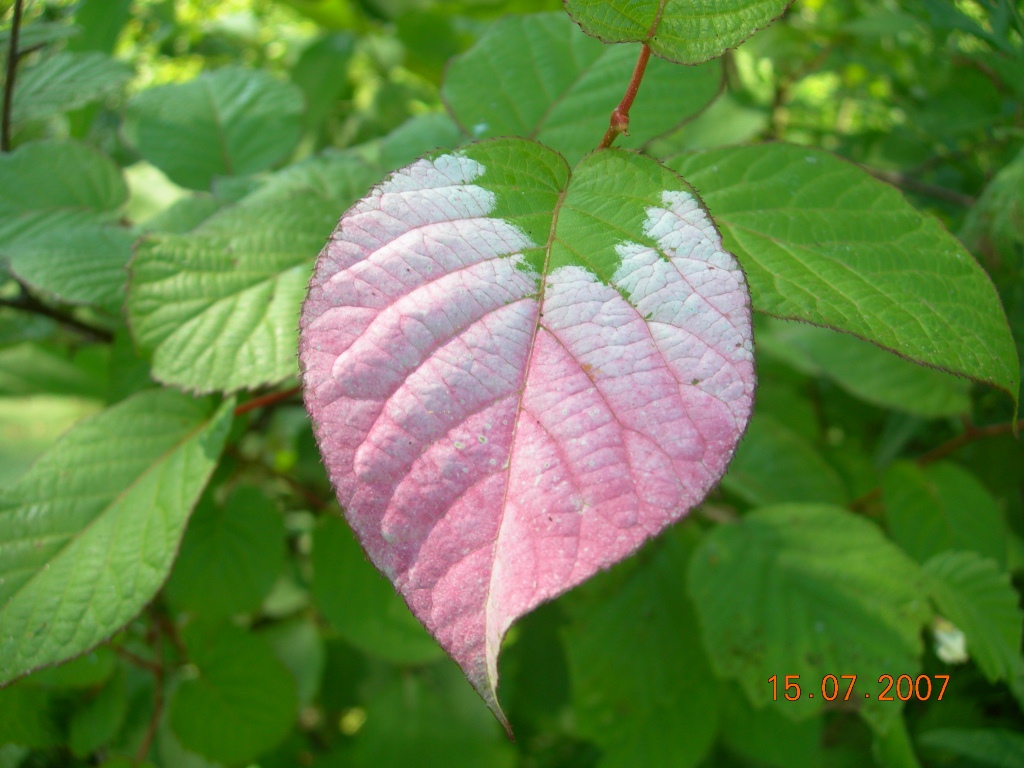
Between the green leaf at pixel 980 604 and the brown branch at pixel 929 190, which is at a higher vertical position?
the brown branch at pixel 929 190

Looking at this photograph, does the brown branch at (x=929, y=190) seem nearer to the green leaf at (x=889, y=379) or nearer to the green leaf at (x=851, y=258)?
the green leaf at (x=889, y=379)

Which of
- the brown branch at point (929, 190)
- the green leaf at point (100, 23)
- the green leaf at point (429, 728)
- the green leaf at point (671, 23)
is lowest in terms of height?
the green leaf at point (429, 728)

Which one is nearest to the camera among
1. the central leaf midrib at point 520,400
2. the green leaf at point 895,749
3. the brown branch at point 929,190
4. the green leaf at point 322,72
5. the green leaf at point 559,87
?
the central leaf midrib at point 520,400

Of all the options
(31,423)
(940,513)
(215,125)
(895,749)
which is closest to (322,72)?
(215,125)

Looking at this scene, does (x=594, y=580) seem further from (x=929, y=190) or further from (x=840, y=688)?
(x=929, y=190)

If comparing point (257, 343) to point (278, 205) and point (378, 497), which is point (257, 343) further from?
point (378, 497)

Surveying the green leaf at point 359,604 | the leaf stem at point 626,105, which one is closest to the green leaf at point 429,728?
the green leaf at point 359,604

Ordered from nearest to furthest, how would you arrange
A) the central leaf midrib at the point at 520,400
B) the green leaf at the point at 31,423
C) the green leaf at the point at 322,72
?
1. the central leaf midrib at the point at 520,400
2. the green leaf at the point at 31,423
3. the green leaf at the point at 322,72
